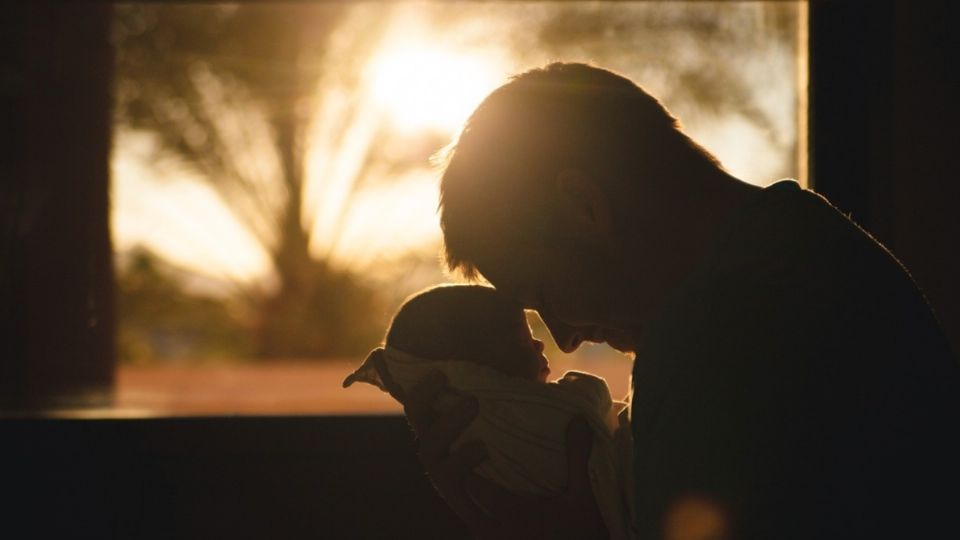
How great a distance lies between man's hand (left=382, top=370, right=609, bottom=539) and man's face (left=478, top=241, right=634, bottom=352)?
0.19 meters

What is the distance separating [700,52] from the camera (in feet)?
17.5

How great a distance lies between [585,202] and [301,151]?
6582 millimetres

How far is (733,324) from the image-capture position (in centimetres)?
80

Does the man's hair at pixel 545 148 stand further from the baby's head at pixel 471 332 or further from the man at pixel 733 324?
the baby's head at pixel 471 332

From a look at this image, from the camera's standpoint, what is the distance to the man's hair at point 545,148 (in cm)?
100

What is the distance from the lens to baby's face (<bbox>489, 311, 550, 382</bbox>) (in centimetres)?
142

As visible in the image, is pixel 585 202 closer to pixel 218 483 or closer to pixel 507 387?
pixel 507 387

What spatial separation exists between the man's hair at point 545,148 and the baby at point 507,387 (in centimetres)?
26

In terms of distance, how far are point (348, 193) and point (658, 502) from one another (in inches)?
257

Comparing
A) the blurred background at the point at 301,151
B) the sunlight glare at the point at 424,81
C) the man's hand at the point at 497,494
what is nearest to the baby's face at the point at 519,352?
the man's hand at the point at 497,494

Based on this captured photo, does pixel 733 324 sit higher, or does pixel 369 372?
pixel 733 324

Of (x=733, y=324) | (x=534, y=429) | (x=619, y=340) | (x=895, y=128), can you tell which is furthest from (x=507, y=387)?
(x=895, y=128)

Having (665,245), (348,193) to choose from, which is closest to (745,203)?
(665,245)

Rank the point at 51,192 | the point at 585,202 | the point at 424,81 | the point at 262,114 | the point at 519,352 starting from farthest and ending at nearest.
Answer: the point at 262,114 < the point at 424,81 < the point at 51,192 < the point at 519,352 < the point at 585,202
